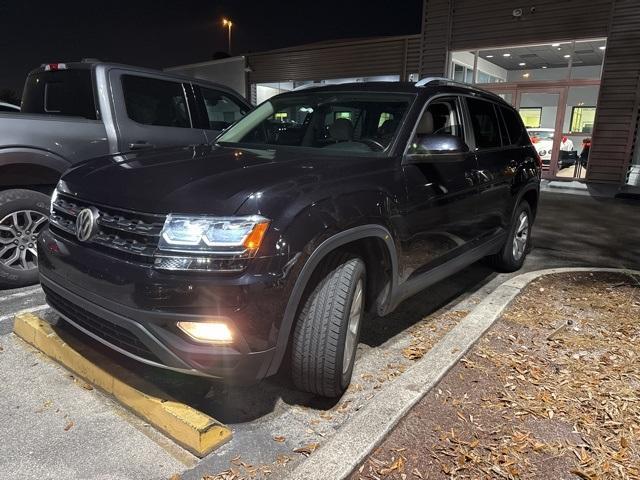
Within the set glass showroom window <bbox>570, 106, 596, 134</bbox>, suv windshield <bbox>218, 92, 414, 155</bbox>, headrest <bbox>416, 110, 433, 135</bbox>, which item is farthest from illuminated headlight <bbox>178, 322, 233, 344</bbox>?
glass showroom window <bbox>570, 106, 596, 134</bbox>

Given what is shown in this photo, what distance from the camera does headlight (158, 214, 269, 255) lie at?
7.32 feet

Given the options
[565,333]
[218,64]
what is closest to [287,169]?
[565,333]

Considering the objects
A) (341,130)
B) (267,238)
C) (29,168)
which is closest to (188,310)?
(267,238)

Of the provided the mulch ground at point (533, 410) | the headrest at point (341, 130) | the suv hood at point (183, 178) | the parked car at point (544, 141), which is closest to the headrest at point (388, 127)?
the headrest at point (341, 130)

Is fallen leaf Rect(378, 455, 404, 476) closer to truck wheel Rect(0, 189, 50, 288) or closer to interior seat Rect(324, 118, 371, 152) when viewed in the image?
interior seat Rect(324, 118, 371, 152)

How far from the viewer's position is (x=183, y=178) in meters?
2.58

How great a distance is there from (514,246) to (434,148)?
2.71 meters

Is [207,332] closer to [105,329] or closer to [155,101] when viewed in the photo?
[105,329]

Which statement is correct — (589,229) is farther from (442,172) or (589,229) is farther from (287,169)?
(287,169)

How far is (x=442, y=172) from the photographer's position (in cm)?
358

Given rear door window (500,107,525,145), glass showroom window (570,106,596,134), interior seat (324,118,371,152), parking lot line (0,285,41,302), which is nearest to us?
interior seat (324,118,371,152)

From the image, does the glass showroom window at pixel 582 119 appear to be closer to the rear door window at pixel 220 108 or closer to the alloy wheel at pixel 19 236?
the rear door window at pixel 220 108

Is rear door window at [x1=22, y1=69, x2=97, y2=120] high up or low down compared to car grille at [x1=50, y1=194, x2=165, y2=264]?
up

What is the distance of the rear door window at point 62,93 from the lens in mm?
4789
